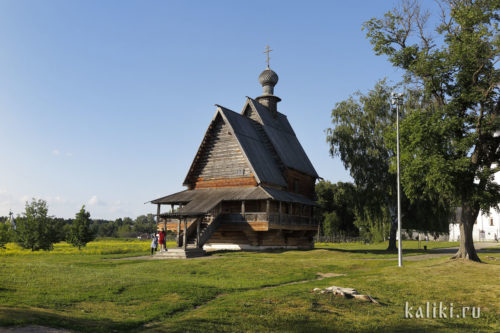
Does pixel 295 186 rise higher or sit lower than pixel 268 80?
lower

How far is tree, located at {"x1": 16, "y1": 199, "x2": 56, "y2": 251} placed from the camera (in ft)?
142

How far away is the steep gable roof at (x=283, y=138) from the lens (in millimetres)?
43312

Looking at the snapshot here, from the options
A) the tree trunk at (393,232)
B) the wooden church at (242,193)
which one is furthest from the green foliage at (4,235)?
the tree trunk at (393,232)

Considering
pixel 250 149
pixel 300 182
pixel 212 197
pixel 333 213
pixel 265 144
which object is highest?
pixel 265 144

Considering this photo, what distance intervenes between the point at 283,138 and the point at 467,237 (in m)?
25.2

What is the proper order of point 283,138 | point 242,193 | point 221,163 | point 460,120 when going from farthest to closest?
1. point 283,138
2. point 221,163
3. point 242,193
4. point 460,120

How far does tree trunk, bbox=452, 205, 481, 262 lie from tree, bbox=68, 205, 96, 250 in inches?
1492

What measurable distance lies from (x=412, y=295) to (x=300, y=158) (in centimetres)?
3250

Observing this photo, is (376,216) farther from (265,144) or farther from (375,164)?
Answer: (265,144)

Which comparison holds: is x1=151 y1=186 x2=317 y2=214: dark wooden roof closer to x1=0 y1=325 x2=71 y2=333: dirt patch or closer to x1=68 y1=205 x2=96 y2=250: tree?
x1=68 y1=205 x2=96 y2=250: tree

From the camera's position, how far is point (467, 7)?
24.7 metres

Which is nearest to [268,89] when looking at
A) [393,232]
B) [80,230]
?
[393,232]

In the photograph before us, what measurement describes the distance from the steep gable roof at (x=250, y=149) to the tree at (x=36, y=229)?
16696 mm

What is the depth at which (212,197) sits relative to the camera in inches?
1415
